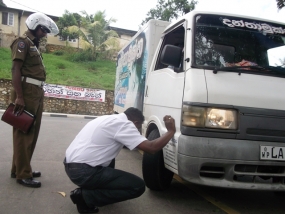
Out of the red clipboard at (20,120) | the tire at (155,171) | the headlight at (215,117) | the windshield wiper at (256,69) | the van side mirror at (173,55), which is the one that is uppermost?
the van side mirror at (173,55)

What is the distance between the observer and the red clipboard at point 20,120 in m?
3.58

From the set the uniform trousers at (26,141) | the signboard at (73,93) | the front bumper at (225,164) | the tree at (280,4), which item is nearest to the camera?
the front bumper at (225,164)

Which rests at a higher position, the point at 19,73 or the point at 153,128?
the point at 19,73

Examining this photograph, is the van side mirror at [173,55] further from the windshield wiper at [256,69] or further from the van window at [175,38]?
the windshield wiper at [256,69]

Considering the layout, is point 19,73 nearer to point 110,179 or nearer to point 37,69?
point 37,69

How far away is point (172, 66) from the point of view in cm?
354

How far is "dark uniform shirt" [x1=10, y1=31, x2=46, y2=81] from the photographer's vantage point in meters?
3.59

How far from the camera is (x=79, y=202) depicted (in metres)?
2.98

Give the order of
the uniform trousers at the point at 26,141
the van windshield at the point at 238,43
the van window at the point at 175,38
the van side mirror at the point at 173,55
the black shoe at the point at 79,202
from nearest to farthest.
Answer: the black shoe at the point at 79,202 < the van windshield at the point at 238,43 < the van side mirror at the point at 173,55 < the uniform trousers at the point at 26,141 < the van window at the point at 175,38

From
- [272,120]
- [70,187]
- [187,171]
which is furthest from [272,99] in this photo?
[70,187]

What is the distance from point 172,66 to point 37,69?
5.67ft

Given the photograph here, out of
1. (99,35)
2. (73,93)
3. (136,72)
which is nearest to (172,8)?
(99,35)

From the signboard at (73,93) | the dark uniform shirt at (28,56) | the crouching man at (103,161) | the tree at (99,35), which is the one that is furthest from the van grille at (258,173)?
the tree at (99,35)

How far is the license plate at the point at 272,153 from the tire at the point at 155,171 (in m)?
1.16
